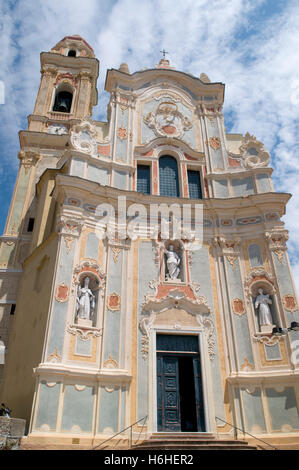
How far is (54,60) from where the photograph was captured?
28.3 meters

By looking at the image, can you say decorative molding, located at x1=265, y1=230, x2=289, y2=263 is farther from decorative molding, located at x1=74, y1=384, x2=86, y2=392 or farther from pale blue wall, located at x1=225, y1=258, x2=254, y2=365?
decorative molding, located at x1=74, y1=384, x2=86, y2=392

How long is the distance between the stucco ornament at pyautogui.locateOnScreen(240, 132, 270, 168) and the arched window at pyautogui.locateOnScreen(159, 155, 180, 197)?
125 inches

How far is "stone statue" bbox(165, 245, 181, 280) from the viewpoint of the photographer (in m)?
15.2

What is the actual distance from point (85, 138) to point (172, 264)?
674 cm

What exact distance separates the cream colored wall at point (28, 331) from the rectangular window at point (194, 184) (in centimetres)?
653

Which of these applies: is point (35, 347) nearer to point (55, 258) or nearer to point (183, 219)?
point (55, 258)

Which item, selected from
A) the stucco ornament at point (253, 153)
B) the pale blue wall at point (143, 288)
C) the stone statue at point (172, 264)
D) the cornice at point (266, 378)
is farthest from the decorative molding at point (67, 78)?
the cornice at point (266, 378)

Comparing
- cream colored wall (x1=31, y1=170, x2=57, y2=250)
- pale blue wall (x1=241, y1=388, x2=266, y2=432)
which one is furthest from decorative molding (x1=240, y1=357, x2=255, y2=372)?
cream colored wall (x1=31, y1=170, x2=57, y2=250)

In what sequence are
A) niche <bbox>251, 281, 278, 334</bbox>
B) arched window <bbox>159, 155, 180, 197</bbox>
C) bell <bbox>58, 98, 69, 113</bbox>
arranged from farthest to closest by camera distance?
bell <bbox>58, 98, 69, 113</bbox>
arched window <bbox>159, 155, 180, 197</bbox>
niche <bbox>251, 281, 278, 334</bbox>

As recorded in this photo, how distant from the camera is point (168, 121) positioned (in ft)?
63.1
